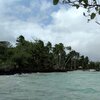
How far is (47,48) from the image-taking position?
135 metres

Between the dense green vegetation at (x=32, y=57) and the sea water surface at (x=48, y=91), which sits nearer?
the sea water surface at (x=48, y=91)

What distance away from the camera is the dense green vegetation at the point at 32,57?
10356 cm

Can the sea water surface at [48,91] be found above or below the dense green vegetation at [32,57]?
Answer: below

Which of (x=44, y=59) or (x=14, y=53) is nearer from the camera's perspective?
(x=14, y=53)

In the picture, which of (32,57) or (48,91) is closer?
(48,91)

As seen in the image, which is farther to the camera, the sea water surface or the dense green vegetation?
the dense green vegetation

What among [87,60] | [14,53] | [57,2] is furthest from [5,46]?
[57,2]

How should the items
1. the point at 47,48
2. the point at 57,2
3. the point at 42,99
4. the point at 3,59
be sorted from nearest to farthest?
the point at 57,2 < the point at 42,99 < the point at 3,59 < the point at 47,48

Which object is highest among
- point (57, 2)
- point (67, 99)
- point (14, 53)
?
point (14, 53)

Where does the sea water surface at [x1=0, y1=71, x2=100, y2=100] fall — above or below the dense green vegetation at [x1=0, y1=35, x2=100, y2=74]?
below

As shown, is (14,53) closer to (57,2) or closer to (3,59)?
(3,59)

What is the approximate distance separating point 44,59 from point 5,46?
65.1 ft

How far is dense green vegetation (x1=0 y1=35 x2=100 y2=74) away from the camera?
104 meters

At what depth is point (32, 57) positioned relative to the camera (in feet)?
383
